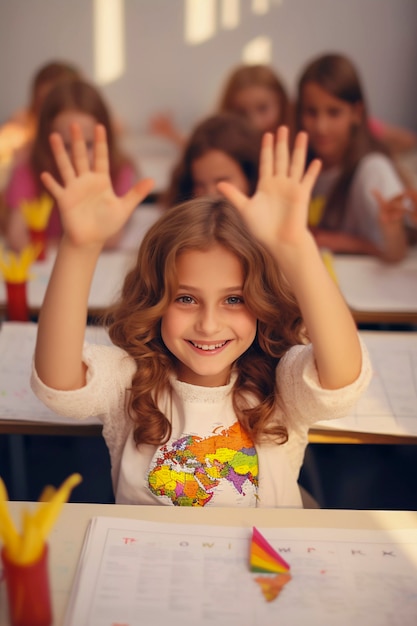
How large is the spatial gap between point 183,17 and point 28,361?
314 cm

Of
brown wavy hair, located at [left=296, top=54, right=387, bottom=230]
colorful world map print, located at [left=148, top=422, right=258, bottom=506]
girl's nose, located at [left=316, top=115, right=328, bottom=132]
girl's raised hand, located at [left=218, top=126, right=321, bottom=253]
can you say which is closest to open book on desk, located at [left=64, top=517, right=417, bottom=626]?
colorful world map print, located at [left=148, top=422, right=258, bottom=506]

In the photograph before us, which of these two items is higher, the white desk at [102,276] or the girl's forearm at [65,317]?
the girl's forearm at [65,317]

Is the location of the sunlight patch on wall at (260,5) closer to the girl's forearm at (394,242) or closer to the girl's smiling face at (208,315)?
the girl's forearm at (394,242)

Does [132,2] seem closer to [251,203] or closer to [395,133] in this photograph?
[395,133]

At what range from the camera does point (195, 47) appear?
4266mm

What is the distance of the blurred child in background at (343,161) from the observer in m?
2.52

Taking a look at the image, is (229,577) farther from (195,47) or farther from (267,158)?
(195,47)

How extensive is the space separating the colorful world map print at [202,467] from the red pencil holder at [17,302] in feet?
2.66

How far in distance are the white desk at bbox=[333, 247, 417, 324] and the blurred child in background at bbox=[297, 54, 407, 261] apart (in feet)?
0.53

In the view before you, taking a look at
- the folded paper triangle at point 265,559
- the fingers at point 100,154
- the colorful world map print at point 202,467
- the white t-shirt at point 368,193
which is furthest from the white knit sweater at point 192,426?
the white t-shirt at point 368,193

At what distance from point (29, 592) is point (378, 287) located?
1495 millimetres

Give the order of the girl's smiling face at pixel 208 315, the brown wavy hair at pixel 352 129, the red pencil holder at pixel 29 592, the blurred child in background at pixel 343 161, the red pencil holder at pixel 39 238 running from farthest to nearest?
the brown wavy hair at pixel 352 129, the blurred child in background at pixel 343 161, the red pencil holder at pixel 39 238, the girl's smiling face at pixel 208 315, the red pencil holder at pixel 29 592

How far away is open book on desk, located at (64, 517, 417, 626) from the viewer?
91 cm

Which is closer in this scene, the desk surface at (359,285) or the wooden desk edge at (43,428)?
the wooden desk edge at (43,428)
